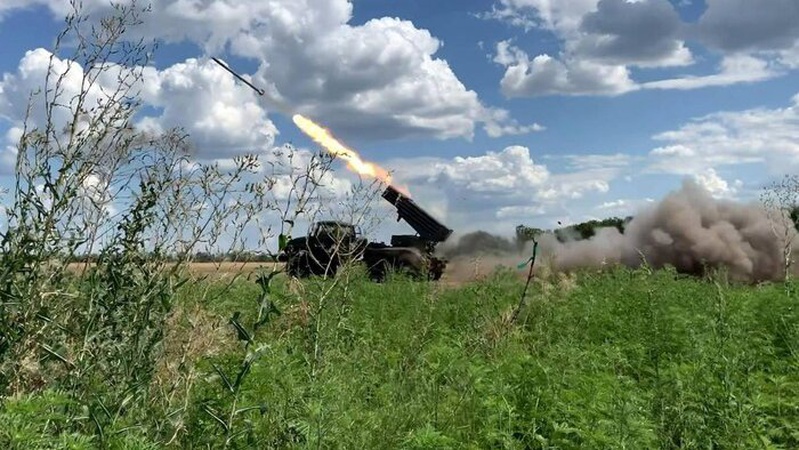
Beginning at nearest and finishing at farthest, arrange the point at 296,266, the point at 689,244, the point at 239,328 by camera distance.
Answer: the point at 239,328
the point at 296,266
the point at 689,244

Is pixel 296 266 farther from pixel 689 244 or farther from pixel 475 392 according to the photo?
pixel 689 244

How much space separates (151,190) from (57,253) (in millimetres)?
514

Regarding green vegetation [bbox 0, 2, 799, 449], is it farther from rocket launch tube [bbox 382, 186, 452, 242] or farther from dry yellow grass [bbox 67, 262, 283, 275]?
rocket launch tube [bbox 382, 186, 452, 242]

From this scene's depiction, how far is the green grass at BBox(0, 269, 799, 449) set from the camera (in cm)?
450

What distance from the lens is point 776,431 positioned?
6188 mm

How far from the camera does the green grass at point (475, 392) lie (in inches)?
177

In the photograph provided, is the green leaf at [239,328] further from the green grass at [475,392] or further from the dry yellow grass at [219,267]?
the dry yellow grass at [219,267]

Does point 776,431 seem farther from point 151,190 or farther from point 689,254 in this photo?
point 689,254

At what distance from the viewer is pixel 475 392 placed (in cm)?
651

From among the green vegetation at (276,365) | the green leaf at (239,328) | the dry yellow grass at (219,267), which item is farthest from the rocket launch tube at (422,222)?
the green leaf at (239,328)

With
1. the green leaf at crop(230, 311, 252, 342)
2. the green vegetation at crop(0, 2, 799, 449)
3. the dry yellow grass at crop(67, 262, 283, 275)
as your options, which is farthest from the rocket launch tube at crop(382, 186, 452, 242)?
the green leaf at crop(230, 311, 252, 342)

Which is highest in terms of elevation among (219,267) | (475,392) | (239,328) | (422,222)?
(422,222)

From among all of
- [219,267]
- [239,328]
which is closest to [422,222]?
[219,267]

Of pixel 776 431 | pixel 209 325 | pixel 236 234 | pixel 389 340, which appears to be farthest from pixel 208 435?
pixel 389 340
